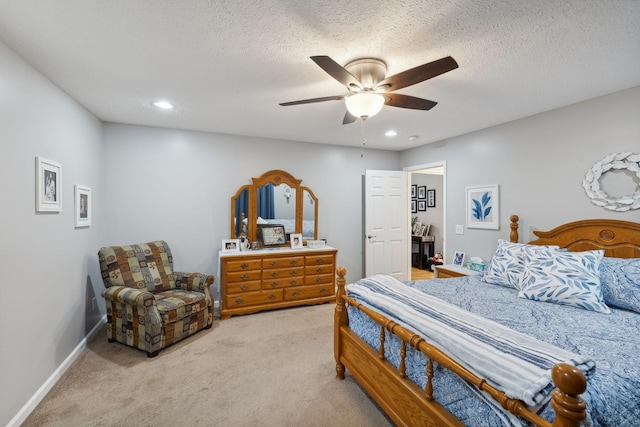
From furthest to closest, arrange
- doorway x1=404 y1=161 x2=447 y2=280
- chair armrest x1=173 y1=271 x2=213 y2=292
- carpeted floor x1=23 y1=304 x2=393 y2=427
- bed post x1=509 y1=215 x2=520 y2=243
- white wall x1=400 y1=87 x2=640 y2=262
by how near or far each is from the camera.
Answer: doorway x1=404 y1=161 x2=447 y2=280 < chair armrest x1=173 y1=271 x2=213 y2=292 < bed post x1=509 y1=215 x2=520 y2=243 < white wall x1=400 y1=87 x2=640 y2=262 < carpeted floor x1=23 y1=304 x2=393 y2=427

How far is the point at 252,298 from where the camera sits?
3.84 m

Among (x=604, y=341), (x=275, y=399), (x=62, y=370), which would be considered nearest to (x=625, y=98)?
(x=604, y=341)

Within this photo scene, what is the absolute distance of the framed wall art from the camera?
2184 millimetres

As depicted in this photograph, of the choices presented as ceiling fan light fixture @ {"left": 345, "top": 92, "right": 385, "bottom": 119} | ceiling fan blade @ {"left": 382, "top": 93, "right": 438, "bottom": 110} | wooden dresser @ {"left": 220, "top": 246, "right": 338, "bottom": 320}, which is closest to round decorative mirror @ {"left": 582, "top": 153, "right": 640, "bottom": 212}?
ceiling fan blade @ {"left": 382, "top": 93, "right": 438, "bottom": 110}

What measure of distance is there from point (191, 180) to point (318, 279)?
2204mm

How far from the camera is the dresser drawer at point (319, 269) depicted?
4164 mm

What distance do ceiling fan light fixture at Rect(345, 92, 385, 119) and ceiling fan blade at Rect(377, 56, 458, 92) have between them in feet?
0.25

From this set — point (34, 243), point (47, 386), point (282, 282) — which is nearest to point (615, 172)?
point (282, 282)

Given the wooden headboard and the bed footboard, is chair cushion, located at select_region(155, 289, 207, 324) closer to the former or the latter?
the bed footboard

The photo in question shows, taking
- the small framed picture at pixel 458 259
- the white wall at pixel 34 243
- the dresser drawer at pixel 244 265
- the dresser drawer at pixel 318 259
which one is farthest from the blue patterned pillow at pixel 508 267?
the white wall at pixel 34 243

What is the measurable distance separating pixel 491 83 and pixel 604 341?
1925mm

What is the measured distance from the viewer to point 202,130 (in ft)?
12.9

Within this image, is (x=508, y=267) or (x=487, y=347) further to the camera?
(x=508, y=267)

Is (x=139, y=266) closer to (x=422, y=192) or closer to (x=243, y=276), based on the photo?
(x=243, y=276)
